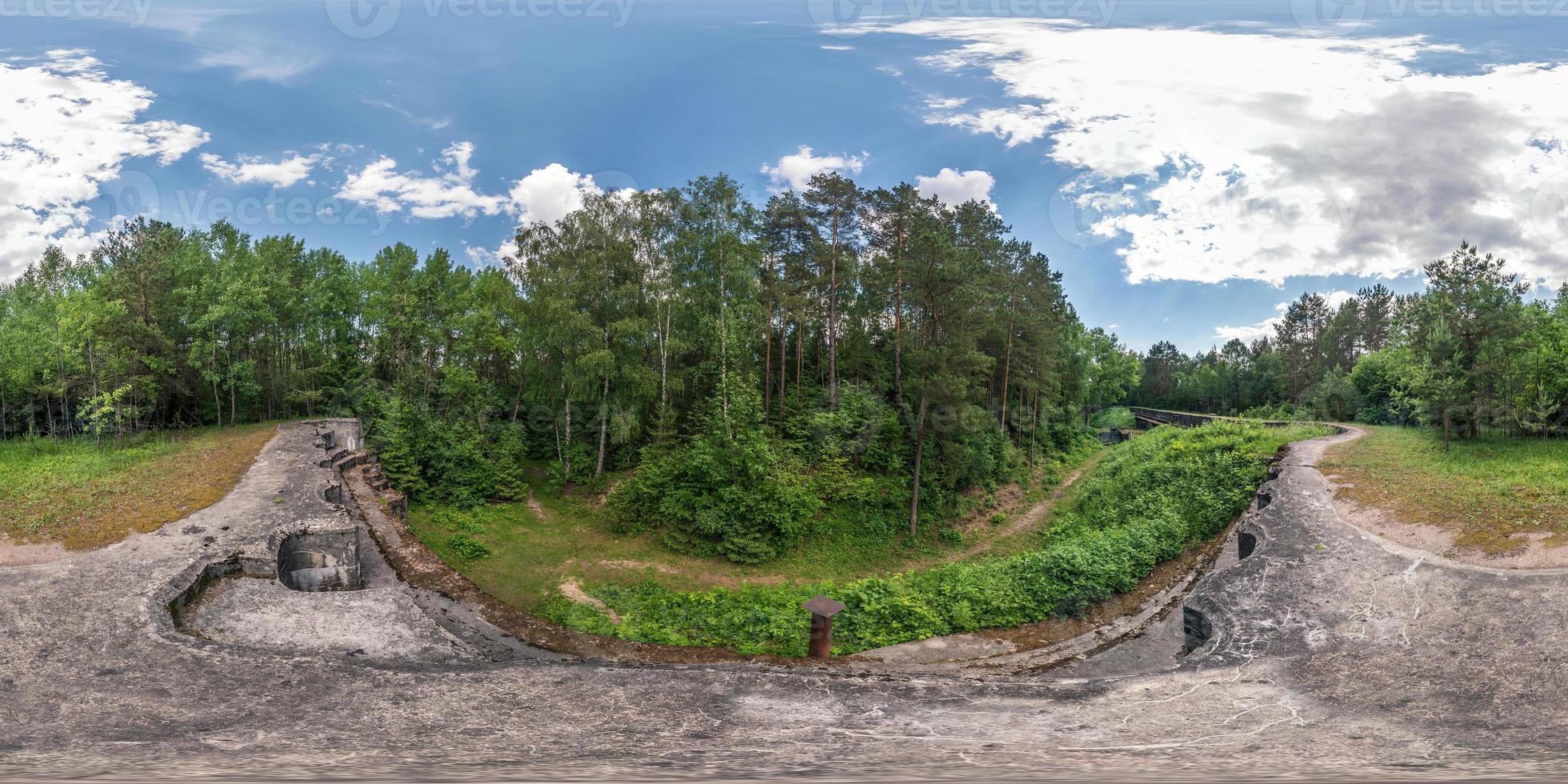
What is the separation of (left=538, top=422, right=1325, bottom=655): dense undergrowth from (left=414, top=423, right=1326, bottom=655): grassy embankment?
0.14 feet

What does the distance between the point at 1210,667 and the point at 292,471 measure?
913 inches

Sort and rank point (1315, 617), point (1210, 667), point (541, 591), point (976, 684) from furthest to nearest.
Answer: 1. point (541, 591)
2. point (1315, 617)
3. point (1210, 667)
4. point (976, 684)

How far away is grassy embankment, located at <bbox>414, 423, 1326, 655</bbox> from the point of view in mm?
14508

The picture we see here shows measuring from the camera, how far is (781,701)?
25.1 ft

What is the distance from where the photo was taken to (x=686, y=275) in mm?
24219

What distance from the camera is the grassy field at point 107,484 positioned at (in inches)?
518

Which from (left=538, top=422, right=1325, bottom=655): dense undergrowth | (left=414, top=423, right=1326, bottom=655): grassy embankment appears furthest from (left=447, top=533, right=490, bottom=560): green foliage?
(left=538, top=422, right=1325, bottom=655): dense undergrowth

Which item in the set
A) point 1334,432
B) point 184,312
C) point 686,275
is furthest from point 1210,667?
point 184,312

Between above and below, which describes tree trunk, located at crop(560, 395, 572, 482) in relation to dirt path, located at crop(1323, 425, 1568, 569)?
above

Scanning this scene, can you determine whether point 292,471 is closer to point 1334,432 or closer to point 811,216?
point 811,216

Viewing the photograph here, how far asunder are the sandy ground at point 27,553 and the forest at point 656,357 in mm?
10169

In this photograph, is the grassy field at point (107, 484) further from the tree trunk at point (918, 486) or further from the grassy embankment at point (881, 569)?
the tree trunk at point (918, 486)

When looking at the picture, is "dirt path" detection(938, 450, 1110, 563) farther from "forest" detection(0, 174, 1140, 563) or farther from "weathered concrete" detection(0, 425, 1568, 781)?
"weathered concrete" detection(0, 425, 1568, 781)

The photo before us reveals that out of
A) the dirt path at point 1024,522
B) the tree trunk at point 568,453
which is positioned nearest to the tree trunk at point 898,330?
the dirt path at point 1024,522
